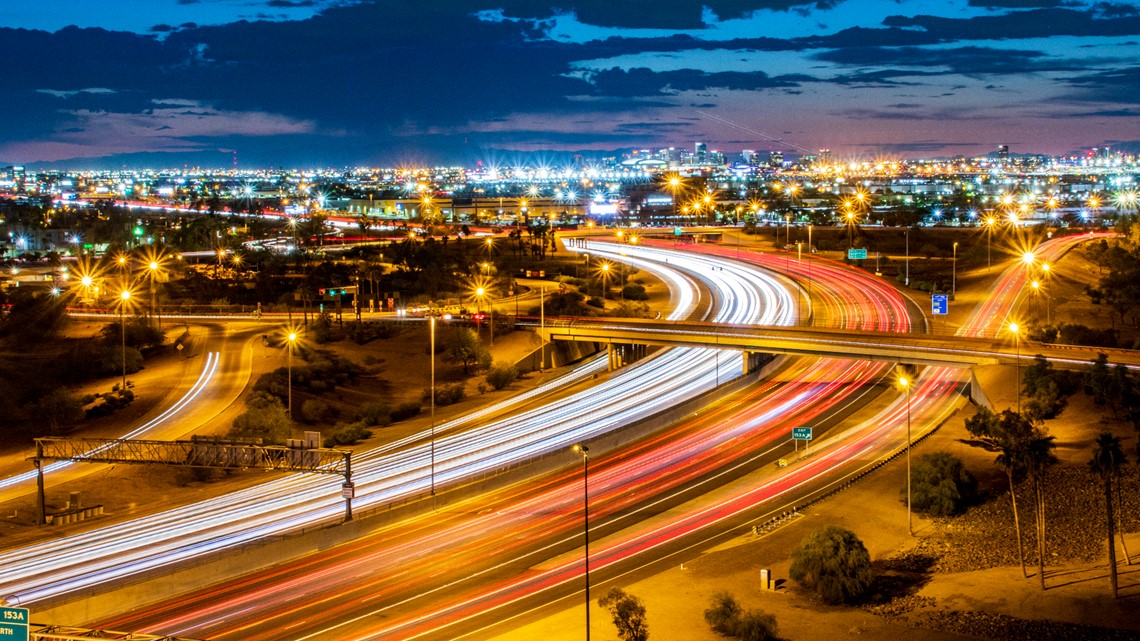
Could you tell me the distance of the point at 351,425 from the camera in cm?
3947

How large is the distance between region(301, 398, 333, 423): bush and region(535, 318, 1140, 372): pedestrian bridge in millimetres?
13289

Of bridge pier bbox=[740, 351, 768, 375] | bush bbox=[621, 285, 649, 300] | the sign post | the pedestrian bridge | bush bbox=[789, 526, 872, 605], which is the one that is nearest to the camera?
bush bbox=[789, 526, 872, 605]

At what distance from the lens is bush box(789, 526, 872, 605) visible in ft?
77.9

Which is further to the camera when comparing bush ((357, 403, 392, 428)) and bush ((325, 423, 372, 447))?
bush ((357, 403, 392, 428))

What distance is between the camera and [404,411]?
4316 centimetres

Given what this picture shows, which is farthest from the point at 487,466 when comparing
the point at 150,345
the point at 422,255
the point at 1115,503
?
the point at 422,255

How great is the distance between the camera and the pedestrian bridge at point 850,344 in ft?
135

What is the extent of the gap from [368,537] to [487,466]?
614 cm

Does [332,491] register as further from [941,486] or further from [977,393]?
[977,393]

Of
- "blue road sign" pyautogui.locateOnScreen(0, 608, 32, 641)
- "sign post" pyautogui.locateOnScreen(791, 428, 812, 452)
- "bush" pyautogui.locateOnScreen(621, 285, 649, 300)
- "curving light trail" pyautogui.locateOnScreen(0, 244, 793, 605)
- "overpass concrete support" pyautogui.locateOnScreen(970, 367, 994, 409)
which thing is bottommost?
"curving light trail" pyautogui.locateOnScreen(0, 244, 793, 605)

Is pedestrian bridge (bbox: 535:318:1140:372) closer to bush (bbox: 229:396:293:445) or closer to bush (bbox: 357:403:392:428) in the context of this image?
bush (bbox: 357:403:392:428)

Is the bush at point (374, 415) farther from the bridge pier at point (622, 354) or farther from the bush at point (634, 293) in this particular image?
the bush at point (634, 293)

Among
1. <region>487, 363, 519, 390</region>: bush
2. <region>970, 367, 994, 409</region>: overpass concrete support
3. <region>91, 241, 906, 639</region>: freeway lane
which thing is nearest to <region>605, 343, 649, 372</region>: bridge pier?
<region>487, 363, 519, 390</region>: bush

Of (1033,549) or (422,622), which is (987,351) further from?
(422,622)
